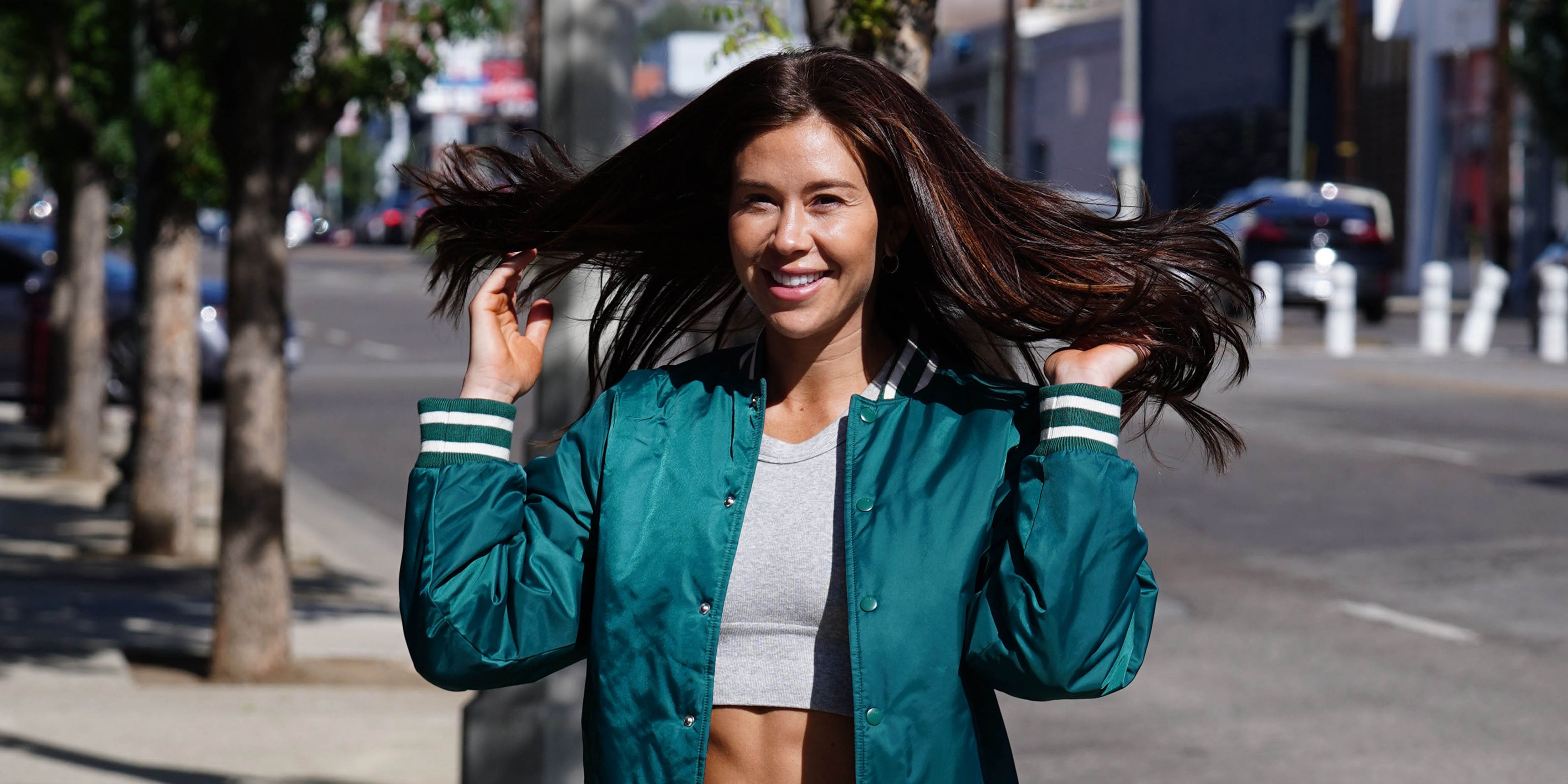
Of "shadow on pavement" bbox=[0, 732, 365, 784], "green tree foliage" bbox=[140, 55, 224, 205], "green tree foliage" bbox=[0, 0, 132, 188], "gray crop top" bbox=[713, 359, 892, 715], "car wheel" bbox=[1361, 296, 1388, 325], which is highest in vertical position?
"green tree foliage" bbox=[0, 0, 132, 188]

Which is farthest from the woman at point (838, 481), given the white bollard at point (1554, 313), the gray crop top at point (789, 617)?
the white bollard at point (1554, 313)

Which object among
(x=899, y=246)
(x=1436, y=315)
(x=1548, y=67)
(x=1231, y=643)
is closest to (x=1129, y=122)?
(x=1548, y=67)

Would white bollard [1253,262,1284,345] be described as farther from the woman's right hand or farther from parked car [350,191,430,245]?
parked car [350,191,430,245]

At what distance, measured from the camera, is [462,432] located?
2.57 metres

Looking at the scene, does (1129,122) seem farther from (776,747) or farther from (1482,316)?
(776,747)

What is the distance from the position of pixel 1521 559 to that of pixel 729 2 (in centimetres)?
609

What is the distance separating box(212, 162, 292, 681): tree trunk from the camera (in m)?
7.23

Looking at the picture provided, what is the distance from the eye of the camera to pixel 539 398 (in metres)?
5.11

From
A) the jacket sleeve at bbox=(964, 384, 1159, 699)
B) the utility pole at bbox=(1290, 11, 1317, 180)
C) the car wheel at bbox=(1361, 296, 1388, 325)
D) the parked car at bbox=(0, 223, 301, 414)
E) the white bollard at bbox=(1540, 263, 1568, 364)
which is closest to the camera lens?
the jacket sleeve at bbox=(964, 384, 1159, 699)

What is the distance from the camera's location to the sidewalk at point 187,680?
6156 millimetres

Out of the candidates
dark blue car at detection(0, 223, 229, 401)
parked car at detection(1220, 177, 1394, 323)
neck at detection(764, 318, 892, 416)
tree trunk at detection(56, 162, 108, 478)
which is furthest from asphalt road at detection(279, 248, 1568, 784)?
parked car at detection(1220, 177, 1394, 323)

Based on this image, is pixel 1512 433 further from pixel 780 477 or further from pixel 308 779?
pixel 780 477

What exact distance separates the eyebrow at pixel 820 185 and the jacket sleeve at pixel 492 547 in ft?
1.08

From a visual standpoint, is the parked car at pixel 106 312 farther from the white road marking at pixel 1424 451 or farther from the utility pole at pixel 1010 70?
the utility pole at pixel 1010 70
